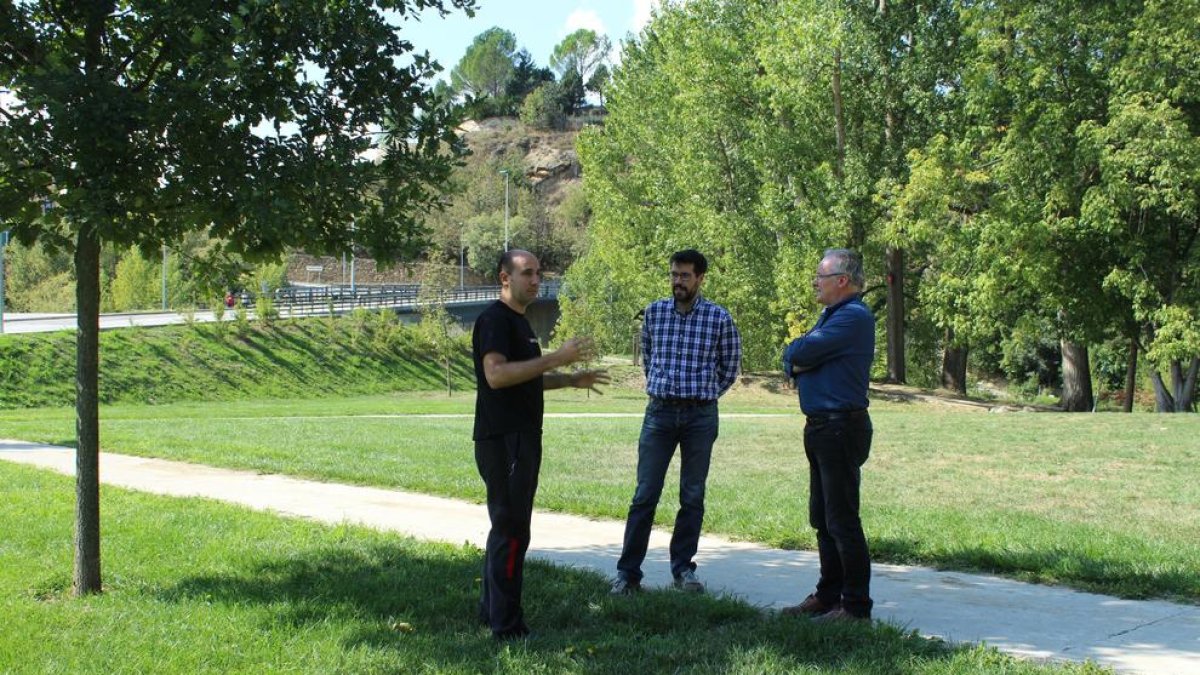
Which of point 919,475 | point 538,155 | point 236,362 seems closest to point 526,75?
point 538,155

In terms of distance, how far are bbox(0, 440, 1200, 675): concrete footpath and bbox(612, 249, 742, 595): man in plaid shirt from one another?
49cm

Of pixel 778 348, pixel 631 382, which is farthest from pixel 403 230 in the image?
pixel 631 382

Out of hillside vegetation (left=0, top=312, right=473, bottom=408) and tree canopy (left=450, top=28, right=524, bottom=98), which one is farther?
tree canopy (left=450, top=28, right=524, bottom=98)

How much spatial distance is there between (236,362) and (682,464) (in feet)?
122

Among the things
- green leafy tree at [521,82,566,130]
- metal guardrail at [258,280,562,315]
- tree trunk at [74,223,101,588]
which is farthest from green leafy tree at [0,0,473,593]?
green leafy tree at [521,82,566,130]

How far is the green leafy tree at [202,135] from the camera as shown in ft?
18.7

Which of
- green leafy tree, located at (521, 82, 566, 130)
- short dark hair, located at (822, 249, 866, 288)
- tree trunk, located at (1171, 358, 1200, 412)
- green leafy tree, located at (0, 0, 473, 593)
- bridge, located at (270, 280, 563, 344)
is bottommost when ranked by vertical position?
tree trunk, located at (1171, 358, 1200, 412)

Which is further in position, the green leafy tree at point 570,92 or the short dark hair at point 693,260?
the green leafy tree at point 570,92

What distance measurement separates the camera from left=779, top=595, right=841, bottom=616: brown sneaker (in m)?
6.01

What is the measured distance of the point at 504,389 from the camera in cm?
553

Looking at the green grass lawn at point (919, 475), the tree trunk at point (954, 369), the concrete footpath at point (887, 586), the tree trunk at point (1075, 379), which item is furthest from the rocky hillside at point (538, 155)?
the concrete footpath at point (887, 586)

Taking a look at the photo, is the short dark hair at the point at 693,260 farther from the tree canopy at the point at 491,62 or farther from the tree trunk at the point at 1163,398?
the tree canopy at the point at 491,62

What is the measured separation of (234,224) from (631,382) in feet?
120

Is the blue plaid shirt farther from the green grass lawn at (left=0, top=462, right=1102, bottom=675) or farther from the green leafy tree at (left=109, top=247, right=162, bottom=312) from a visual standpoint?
the green leafy tree at (left=109, top=247, right=162, bottom=312)
